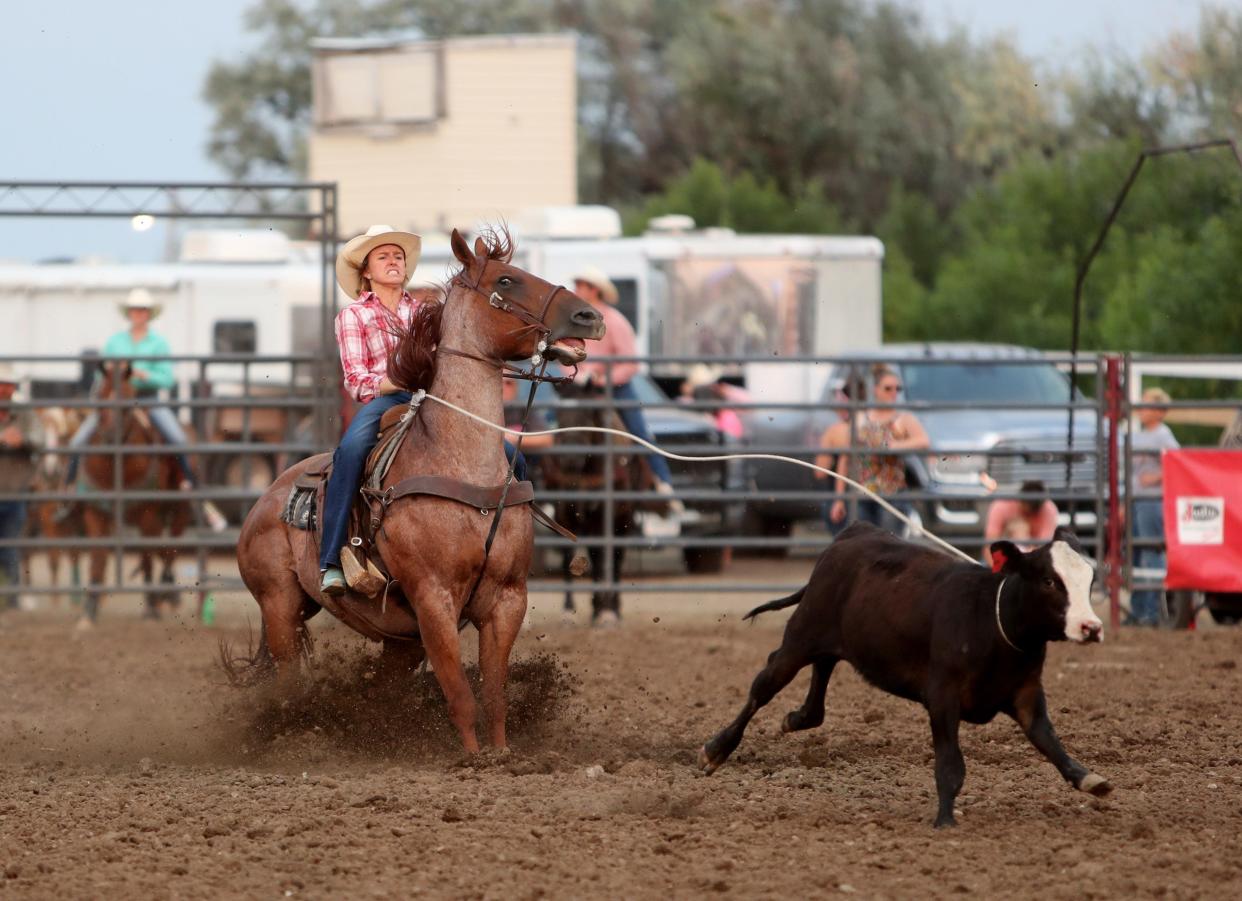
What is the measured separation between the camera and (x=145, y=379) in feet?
42.9

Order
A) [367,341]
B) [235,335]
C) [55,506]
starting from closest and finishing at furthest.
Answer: [367,341] → [55,506] → [235,335]

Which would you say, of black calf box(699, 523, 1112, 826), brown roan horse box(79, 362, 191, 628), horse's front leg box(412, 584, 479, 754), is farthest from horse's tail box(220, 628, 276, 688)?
brown roan horse box(79, 362, 191, 628)

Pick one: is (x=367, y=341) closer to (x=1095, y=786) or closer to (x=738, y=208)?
(x=1095, y=786)

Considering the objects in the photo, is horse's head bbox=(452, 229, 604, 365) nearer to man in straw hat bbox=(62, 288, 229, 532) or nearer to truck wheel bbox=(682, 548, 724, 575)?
man in straw hat bbox=(62, 288, 229, 532)

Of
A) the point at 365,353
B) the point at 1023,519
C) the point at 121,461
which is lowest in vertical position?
the point at 1023,519

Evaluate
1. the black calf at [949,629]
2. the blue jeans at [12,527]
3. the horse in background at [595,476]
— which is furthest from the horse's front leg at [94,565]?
the black calf at [949,629]

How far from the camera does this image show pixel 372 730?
718 cm

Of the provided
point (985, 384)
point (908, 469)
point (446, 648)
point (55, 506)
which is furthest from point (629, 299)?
point (446, 648)

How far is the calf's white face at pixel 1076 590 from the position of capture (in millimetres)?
5277

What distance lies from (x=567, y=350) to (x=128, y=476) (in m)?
7.27

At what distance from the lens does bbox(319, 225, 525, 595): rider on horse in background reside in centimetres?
686

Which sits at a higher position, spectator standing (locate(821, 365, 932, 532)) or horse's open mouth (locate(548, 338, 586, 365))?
horse's open mouth (locate(548, 338, 586, 365))

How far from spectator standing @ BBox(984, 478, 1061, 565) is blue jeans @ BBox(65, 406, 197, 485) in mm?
5479

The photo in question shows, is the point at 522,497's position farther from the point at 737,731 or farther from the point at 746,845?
the point at 746,845
